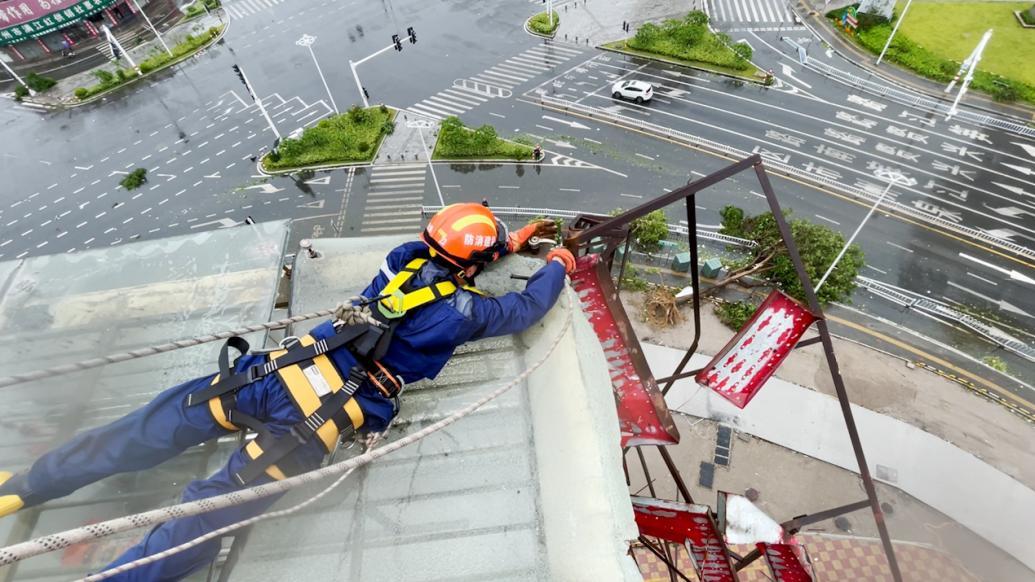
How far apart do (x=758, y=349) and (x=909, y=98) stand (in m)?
31.0

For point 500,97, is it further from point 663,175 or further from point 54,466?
point 54,466

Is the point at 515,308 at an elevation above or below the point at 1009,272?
above

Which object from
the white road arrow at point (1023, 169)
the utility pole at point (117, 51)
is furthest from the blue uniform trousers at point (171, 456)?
the utility pole at point (117, 51)

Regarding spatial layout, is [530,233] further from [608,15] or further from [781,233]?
[608,15]

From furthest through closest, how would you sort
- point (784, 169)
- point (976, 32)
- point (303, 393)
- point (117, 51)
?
1. point (117, 51)
2. point (976, 32)
3. point (784, 169)
4. point (303, 393)

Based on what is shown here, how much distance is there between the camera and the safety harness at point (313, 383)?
550 cm

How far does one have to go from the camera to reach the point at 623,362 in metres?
7.22

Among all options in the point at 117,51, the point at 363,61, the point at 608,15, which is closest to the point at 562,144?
the point at 608,15

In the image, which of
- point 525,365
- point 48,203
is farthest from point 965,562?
point 48,203

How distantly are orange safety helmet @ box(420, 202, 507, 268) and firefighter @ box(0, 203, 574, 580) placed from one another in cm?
2

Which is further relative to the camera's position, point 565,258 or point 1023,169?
point 1023,169

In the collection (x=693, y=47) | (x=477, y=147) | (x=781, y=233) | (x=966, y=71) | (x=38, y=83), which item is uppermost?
(x=781, y=233)

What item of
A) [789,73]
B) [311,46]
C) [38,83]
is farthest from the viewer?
[311,46]

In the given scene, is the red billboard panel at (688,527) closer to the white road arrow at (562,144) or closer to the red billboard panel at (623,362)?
the red billboard panel at (623,362)
